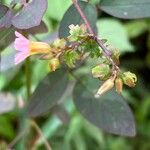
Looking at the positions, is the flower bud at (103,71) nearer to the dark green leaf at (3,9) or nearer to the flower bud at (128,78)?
the flower bud at (128,78)

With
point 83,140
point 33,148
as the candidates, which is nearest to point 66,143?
point 83,140

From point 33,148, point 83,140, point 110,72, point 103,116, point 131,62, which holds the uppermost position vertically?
point 110,72

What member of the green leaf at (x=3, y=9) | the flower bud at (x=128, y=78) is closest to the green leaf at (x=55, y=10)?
the green leaf at (x=3, y=9)

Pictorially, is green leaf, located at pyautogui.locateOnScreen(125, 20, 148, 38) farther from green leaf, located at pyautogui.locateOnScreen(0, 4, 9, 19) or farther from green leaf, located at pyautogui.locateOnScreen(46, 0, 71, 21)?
green leaf, located at pyautogui.locateOnScreen(0, 4, 9, 19)

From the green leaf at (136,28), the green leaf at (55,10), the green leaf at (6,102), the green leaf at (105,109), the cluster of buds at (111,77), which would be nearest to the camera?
the cluster of buds at (111,77)

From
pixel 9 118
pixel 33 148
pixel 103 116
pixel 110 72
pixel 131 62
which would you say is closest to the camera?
pixel 110 72

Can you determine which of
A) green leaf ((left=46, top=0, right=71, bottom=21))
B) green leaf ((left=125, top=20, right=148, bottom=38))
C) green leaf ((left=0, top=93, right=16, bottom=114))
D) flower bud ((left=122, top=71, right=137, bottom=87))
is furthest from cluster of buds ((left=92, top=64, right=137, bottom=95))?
green leaf ((left=125, top=20, right=148, bottom=38))

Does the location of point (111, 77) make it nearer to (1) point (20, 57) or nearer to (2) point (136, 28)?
(1) point (20, 57)

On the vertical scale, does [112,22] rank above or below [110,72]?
below

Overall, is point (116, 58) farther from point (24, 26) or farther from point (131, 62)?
point (131, 62)
